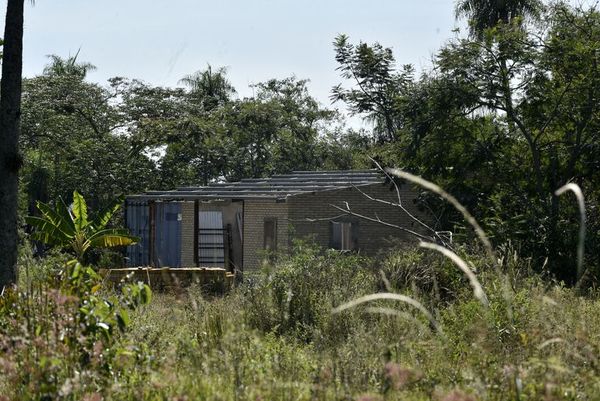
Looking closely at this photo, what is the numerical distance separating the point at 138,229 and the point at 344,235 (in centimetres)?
834

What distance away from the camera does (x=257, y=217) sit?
32.8m

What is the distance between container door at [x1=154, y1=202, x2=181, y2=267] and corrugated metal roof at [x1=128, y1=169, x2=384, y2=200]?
2.16 ft

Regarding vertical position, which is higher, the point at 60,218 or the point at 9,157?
the point at 9,157

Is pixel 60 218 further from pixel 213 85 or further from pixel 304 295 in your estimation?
pixel 213 85

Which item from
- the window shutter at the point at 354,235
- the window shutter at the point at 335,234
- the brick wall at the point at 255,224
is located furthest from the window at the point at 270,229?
the window shutter at the point at 354,235

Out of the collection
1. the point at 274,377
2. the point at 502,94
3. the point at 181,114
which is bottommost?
the point at 274,377

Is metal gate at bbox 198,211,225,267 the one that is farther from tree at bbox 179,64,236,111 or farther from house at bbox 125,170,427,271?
tree at bbox 179,64,236,111

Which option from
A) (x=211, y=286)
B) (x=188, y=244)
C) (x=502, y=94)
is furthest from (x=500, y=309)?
(x=188, y=244)

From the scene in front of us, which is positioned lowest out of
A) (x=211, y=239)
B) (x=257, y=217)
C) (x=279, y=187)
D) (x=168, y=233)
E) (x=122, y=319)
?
(x=122, y=319)

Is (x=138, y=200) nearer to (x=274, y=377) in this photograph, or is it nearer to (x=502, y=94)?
(x=502, y=94)

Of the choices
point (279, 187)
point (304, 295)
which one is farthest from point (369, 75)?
point (304, 295)

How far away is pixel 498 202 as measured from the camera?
21.8 meters

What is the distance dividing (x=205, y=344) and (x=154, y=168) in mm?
39019

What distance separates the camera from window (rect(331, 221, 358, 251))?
105 feet
